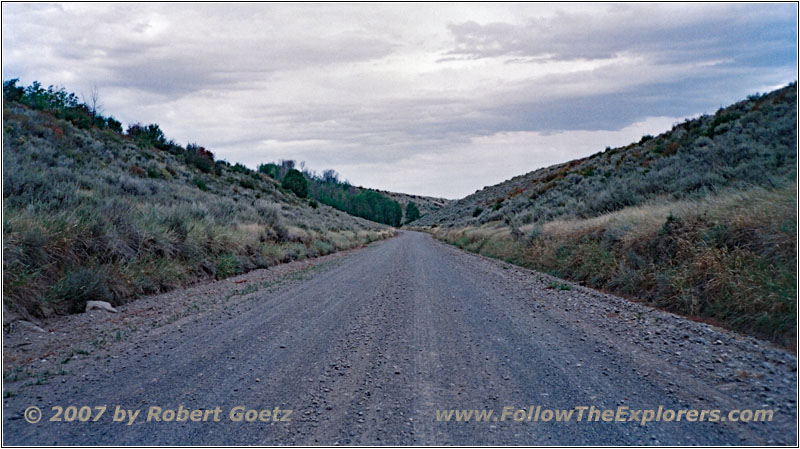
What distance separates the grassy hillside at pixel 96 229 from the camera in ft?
23.5

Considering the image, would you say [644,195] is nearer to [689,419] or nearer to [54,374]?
[689,419]

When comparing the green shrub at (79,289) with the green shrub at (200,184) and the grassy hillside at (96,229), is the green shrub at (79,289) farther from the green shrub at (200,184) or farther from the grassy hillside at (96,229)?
the green shrub at (200,184)

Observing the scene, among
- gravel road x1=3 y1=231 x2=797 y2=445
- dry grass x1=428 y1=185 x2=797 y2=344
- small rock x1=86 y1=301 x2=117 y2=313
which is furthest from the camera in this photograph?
small rock x1=86 y1=301 x2=117 y2=313

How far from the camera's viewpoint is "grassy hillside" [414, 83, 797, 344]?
6.15 meters

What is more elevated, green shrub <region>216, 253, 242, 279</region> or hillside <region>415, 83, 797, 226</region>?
hillside <region>415, 83, 797, 226</region>

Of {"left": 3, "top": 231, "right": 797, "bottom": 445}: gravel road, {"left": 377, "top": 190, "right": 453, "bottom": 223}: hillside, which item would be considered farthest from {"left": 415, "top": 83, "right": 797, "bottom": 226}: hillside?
{"left": 377, "top": 190, "right": 453, "bottom": 223}: hillside

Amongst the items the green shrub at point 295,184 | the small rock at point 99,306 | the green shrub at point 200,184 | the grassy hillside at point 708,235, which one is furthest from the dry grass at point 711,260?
the green shrub at point 295,184

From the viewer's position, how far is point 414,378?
4.21 m

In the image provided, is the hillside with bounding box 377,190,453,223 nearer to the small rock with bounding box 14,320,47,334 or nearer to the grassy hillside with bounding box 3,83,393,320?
the grassy hillside with bounding box 3,83,393,320

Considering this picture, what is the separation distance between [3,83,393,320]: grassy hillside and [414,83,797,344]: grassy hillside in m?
9.53

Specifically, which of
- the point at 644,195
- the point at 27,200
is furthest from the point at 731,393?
the point at 644,195

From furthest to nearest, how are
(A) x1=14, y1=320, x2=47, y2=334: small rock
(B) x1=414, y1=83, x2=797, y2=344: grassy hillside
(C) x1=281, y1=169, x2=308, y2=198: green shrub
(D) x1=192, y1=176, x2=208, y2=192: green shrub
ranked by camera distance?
(C) x1=281, y1=169, x2=308, y2=198: green shrub → (D) x1=192, y1=176, x2=208, y2=192: green shrub → (B) x1=414, y1=83, x2=797, y2=344: grassy hillside → (A) x1=14, y1=320, x2=47, y2=334: small rock

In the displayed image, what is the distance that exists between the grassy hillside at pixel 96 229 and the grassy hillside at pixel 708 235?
953cm

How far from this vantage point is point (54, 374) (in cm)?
435
